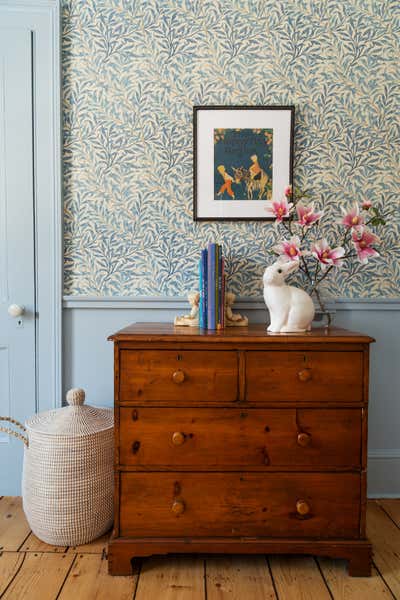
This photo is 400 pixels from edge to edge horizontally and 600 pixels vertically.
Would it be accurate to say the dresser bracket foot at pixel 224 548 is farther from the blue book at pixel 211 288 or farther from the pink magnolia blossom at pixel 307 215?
the pink magnolia blossom at pixel 307 215

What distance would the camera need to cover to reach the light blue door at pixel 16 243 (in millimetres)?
2146

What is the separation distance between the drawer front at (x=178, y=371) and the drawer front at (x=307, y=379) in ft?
0.27

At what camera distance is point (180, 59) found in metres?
2.14

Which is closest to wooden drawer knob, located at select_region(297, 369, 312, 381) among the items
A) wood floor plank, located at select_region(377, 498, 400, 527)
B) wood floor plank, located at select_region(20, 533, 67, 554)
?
wood floor plank, located at select_region(377, 498, 400, 527)

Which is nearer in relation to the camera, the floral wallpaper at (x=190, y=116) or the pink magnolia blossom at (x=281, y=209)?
the pink magnolia blossom at (x=281, y=209)

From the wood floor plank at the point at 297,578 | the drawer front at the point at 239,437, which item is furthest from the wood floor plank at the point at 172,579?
the drawer front at the point at 239,437

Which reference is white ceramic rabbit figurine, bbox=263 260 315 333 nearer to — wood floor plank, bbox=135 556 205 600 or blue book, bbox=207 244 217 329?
blue book, bbox=207 244 217 329

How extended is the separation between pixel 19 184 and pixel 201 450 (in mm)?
1447

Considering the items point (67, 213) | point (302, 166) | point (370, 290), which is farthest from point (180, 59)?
point (370, 290)

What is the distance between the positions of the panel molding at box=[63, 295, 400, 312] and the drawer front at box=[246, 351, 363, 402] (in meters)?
0.54

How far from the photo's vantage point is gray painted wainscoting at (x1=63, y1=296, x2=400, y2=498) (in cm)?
219

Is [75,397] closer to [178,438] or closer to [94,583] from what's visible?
[178,438]

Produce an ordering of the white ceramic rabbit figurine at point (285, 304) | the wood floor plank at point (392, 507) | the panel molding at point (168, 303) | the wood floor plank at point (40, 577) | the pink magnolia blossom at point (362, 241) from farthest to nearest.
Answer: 1. the panel molding at point (168, 303)
2. the wood floor plank at point (392, 507)
3. the pink magnolia blossom at point (362, 241)
4. the white ceramic rabbit figurine at point (285, 304)
5. the wood floor plank at point (40, 577)

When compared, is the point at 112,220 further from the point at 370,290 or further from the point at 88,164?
the point at 370,290
